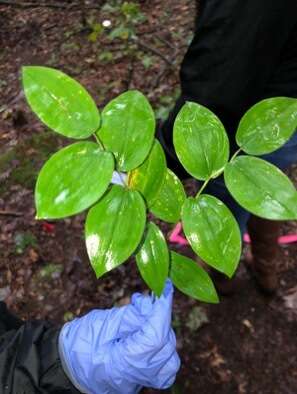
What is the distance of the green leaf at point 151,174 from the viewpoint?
72 centimetres

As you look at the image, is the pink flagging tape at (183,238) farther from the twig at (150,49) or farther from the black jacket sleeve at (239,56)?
Answer: the twig at (150,49)

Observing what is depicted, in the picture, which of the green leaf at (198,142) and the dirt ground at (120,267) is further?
the dirt ground at (120,267)

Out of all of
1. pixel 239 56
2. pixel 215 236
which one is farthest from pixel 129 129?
pixel 239 56

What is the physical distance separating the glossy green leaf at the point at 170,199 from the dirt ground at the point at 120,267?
1.15m

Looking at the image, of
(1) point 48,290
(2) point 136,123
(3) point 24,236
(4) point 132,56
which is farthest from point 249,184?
(4) point 132,56

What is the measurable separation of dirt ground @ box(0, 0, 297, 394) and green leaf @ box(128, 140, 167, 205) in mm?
1224

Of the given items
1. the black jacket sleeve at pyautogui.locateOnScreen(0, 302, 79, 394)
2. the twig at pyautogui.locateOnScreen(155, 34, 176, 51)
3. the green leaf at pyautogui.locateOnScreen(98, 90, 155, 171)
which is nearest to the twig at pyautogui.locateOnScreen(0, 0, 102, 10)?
the twig at pyautogui.locateOnScreen(155, 34, 176, 51)

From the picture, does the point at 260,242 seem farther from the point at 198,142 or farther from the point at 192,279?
the point at 198,142

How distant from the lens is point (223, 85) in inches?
44.7

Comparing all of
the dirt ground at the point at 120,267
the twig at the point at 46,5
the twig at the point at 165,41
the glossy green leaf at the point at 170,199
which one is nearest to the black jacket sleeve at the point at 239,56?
the glossy green leaf at the point at 170,199

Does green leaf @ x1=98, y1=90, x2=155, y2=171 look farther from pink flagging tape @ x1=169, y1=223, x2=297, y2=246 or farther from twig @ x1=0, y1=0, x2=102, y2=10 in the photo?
twig @ x1=0, y1=0, x2=102, y2=10

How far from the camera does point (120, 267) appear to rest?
93.8 inches

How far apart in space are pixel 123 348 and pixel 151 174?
705 millimetres

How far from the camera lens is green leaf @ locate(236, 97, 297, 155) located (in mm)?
696
